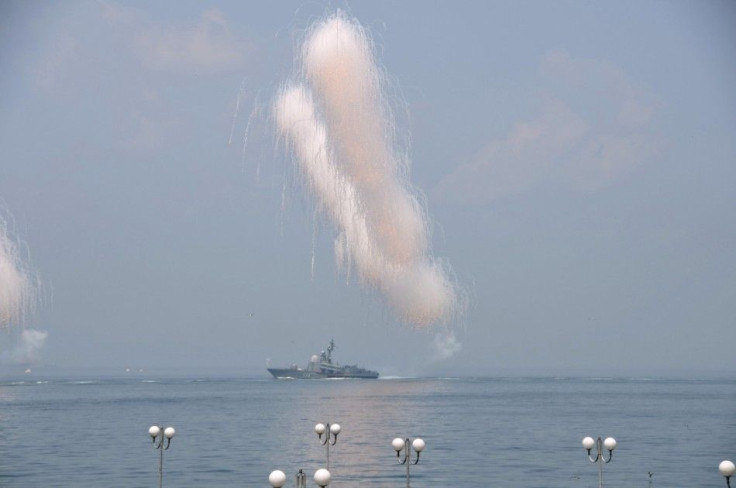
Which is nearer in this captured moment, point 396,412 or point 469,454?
point 469,454

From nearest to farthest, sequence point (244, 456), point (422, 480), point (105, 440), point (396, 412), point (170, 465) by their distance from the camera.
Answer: point (422, 480), point (170, 465), point (244, 456), point (105, 440), point (396, 412)

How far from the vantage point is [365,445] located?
99375 millimetres

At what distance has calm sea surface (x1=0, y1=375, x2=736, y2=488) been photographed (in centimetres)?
7462

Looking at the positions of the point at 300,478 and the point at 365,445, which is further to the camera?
the point at 365,445

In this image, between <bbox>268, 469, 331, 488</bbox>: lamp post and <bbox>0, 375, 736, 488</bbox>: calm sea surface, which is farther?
<bbox>0, 375, 736, 488</bbox>: calm sea surface

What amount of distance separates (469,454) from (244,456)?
1960 centimetres

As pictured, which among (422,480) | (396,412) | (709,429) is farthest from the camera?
(396,412)

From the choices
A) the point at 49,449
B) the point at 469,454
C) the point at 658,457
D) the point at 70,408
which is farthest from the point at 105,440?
A: the point at 70,408

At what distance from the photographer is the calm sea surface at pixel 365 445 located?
245 ft

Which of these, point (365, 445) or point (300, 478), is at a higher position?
point (365, 445)

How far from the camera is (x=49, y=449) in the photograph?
98125 mm

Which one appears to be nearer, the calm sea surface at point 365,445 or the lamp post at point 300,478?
the lamp post at point 300,478

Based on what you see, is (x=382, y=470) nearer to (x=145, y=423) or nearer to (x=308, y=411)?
(x=145, y=423)

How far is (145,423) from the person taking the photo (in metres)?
132
